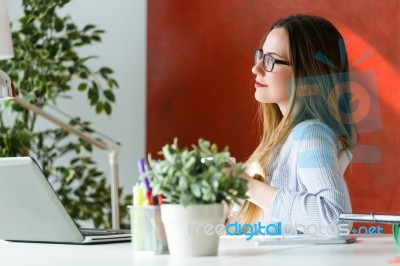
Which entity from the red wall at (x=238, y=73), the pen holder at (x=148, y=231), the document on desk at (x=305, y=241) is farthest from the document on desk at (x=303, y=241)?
the red wall at (x=238, y=73)

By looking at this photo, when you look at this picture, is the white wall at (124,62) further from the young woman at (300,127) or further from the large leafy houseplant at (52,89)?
the young woman at (300,127)

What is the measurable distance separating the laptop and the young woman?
440 millimetres

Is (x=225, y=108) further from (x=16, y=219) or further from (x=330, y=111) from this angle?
(x=16, y=219)

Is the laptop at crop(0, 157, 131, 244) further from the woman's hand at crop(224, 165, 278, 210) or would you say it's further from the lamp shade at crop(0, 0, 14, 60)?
the lamp shade at crop(0, 0, 14, 60)

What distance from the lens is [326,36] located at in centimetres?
228

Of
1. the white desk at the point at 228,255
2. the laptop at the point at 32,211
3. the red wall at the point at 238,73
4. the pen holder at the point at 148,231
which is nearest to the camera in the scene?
the white desk at the point at 228,255

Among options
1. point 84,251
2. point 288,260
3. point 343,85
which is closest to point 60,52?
point 343,85

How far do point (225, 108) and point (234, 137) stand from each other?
0.16 m

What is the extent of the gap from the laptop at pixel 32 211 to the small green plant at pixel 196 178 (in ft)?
0.97

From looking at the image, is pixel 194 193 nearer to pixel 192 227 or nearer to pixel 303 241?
pixel 192 227

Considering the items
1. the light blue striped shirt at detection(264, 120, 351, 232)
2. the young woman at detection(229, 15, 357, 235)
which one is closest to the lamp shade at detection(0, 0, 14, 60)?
the young woman at detection(229, 15, 357, 235)

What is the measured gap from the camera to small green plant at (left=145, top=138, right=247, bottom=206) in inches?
50.8

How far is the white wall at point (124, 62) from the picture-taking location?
424cm

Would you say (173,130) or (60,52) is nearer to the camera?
(60,52)
